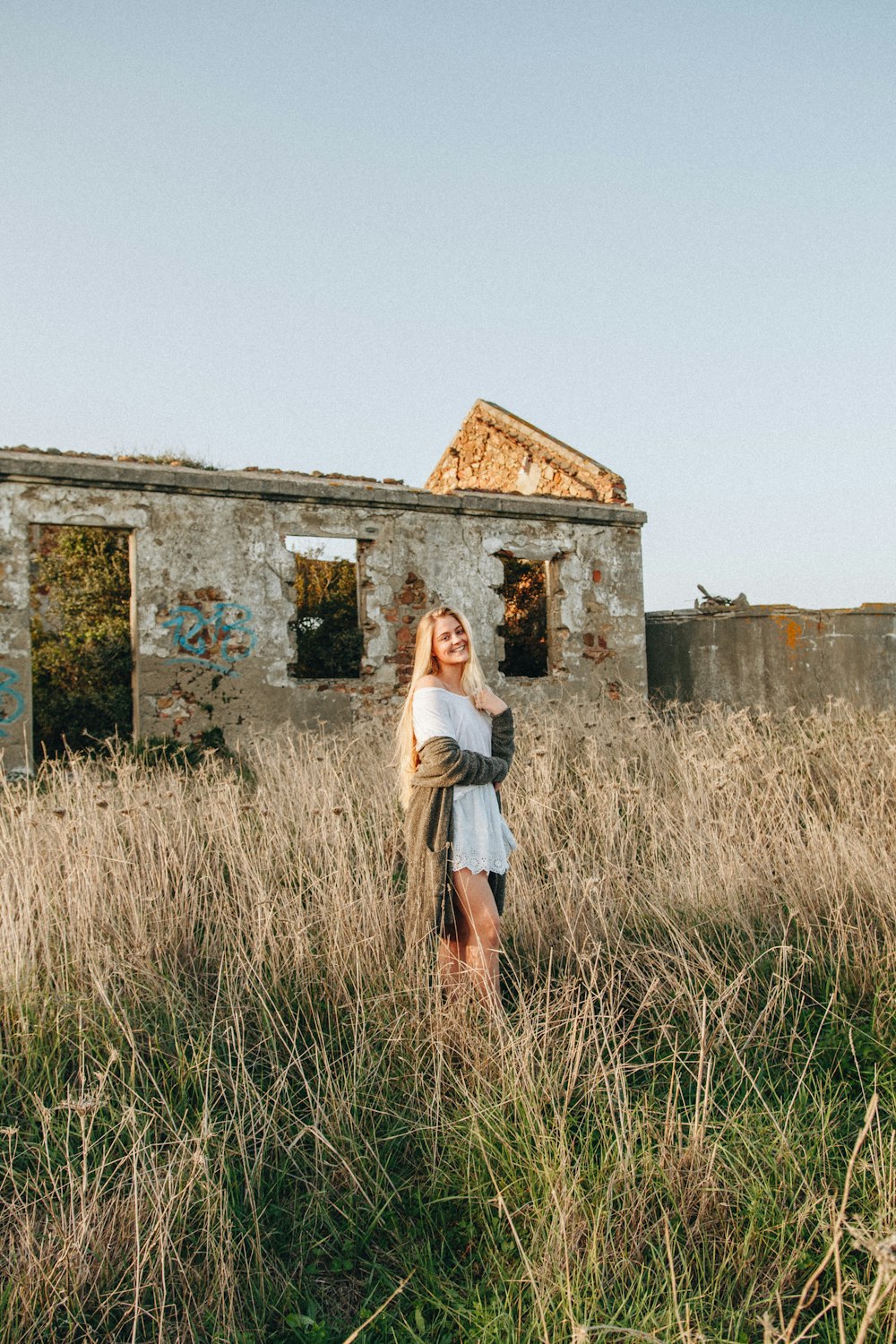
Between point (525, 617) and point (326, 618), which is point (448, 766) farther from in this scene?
point (525, 617)

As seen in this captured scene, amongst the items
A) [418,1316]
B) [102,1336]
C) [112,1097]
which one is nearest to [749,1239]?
[418,1316]

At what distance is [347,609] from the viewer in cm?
1780

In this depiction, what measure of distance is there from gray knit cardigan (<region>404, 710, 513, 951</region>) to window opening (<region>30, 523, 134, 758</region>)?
40.4 feet

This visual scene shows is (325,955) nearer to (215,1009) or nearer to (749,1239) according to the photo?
(215,1009)

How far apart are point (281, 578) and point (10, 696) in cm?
314

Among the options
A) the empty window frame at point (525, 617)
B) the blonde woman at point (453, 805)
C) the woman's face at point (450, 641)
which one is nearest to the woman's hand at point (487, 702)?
the blonde woman at point (453, 805)

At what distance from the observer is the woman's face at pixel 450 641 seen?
3840mm

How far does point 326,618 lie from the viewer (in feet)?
57.8

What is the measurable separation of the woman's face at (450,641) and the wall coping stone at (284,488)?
7.74 metres

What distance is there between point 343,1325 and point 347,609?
15.7m

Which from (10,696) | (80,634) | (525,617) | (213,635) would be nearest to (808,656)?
(525,617)

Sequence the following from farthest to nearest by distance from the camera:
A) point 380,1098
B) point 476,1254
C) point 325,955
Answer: point 325,955
point 380,1098
point 476,1254

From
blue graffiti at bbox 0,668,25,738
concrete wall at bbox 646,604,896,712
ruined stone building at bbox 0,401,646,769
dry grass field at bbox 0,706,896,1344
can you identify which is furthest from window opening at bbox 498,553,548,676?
dry grass field at bbox 0,706,896,1344

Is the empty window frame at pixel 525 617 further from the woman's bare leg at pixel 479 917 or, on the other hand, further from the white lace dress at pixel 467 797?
the woman's bare leg at pixel 479 917
